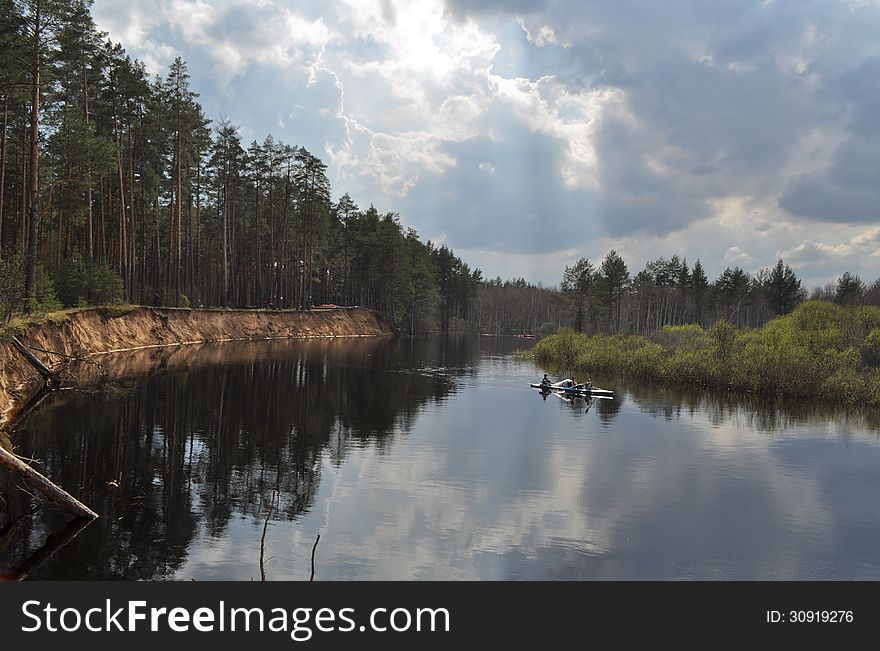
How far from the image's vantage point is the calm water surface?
509 inches

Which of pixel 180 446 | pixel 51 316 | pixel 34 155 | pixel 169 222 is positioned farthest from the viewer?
pixel 169 222

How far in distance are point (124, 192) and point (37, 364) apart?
34.3m

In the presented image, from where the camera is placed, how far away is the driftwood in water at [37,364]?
26931mm

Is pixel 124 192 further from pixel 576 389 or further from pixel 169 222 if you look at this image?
pixel 576 389

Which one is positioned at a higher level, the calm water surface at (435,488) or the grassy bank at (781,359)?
the grassy bank at (781,359)

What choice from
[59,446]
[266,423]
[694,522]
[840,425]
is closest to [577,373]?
[840,425]

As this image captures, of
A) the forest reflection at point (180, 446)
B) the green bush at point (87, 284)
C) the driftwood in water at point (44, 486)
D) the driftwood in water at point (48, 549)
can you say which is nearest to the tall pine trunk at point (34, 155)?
the forest reflection at point (180, 446)

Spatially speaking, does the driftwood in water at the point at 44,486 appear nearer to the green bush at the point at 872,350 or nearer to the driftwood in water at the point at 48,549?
the driftwood in water at the point at 48,549

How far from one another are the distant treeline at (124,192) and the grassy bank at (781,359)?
136 ft

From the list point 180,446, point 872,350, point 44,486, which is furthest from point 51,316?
point 872,350

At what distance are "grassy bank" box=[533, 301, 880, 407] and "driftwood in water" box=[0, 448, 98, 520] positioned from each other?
40942 mm

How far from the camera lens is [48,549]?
12.0 m

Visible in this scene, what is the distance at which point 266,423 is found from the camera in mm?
26172
